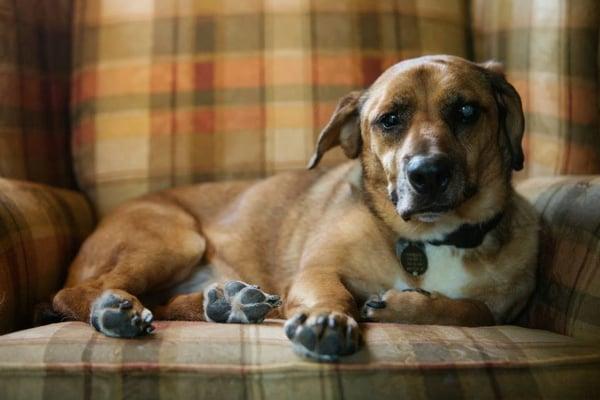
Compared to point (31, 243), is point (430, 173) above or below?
above

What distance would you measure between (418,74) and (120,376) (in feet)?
4.16

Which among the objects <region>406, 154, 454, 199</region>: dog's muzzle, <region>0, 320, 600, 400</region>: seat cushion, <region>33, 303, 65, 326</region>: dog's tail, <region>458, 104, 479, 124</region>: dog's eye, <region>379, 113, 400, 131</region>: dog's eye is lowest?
<region>33, 303, 65, 326</region>: dog's tail

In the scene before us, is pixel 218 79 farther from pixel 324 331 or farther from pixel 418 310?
pixel 324 331

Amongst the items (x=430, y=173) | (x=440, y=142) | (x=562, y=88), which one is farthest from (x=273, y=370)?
(x=562, y=88)

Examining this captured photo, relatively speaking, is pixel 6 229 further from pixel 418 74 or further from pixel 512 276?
pixel 512 276

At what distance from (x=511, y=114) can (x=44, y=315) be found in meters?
1.60

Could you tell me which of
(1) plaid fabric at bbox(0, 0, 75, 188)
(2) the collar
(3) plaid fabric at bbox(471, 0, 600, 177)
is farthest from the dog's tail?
(3) plaid fabric at bbox(471, 0, 600, 177)

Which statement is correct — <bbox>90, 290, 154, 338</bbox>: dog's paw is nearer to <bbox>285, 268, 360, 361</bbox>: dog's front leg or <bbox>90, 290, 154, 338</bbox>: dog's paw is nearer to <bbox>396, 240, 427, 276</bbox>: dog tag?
<bbox>285, 268, 360, 361</bbox>: dog's front leg

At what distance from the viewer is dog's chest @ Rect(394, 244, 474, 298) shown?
210cm

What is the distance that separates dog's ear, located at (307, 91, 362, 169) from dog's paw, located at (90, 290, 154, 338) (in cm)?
84

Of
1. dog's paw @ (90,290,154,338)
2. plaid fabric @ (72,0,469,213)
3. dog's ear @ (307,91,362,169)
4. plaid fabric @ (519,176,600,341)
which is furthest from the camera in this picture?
plaid fabric @ (72,0,469,213)

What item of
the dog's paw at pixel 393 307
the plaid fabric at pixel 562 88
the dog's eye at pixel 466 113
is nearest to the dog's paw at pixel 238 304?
the dog's paw at pixel 393 307

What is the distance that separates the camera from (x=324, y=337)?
1546mm

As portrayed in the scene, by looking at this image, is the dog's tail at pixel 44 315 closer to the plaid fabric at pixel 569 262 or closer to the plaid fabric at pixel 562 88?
the plaid fabric at pixel 569 262
